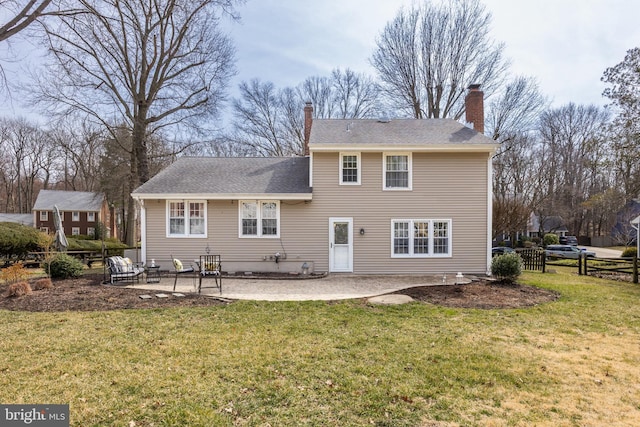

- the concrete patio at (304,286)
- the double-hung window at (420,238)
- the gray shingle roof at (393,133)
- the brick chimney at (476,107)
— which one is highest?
the brick chimney at (476,107)

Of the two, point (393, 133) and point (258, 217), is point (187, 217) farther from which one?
point (393, 133)

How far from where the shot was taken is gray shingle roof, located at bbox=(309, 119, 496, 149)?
12961mm

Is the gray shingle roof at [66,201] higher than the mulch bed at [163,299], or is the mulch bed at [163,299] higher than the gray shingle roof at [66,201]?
the gray shingle roof at [66,201]

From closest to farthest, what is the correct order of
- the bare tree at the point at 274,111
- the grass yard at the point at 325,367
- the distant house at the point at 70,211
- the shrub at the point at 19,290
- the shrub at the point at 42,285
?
the grass yard at the point at 325,367, the shrub at the point at 19,290, the shrub at the point at 42,285, the bare tree at the point at 274,111, the distant house at the point at 70,211

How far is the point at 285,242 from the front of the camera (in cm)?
1312

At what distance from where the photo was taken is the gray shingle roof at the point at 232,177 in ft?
42.8

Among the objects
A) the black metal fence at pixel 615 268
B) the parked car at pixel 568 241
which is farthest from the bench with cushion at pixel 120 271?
the parked car at pixel 568 241

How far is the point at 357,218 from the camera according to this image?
13117 millimetres

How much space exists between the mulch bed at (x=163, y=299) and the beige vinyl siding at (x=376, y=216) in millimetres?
3033

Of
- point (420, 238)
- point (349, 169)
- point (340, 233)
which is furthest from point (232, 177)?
point (420, 238)

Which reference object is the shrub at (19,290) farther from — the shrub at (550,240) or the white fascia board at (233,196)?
the shrub at (550,240)

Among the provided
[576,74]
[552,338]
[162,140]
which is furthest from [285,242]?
[162,140]

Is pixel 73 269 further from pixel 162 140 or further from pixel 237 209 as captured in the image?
pixel 162 140

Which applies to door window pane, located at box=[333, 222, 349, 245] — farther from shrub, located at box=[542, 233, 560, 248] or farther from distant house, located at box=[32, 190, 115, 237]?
shrub, located at box=[542, 233, 560, 248]
